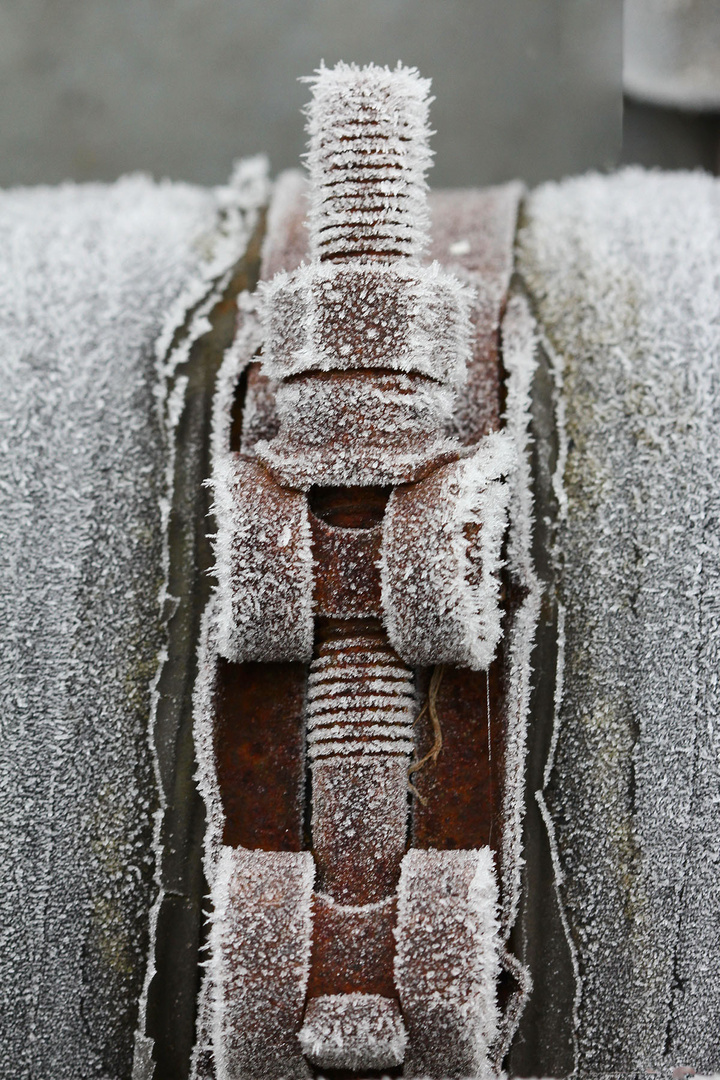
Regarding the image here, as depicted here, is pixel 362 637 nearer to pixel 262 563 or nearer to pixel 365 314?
pixel 262 563

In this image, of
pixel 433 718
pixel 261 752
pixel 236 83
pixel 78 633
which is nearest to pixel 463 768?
pixel 433 718

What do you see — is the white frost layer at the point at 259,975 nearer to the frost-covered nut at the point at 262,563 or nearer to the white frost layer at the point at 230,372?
the frost-covered nut at the point at 262,563

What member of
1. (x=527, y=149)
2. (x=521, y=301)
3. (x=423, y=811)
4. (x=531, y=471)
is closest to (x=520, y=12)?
(x=527, y=149)

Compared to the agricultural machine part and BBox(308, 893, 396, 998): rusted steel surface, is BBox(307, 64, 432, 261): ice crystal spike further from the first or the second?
BBox(308, 893, 396, 998): rusted steel surface

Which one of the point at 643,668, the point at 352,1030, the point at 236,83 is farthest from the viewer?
the point at 236,83

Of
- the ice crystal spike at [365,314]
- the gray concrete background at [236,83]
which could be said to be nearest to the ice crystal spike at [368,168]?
the ice crystal spike at [365,314]

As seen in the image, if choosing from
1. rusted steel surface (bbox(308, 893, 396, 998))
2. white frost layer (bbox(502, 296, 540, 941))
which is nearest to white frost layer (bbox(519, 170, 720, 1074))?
white frost layer (bbox(502, 296, 540, 941))

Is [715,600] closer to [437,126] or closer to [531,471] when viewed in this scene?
[531,471]
